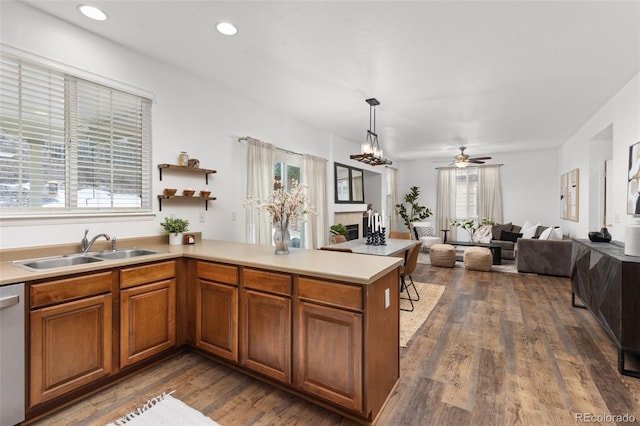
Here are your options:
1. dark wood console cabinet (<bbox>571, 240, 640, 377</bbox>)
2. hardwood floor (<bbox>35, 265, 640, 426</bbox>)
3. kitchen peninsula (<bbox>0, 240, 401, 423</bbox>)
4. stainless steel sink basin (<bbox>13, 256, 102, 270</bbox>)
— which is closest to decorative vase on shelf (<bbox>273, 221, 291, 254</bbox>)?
kitchen peninsula (<bbox>0, 240, 401, 423</bbox>)

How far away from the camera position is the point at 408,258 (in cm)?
394

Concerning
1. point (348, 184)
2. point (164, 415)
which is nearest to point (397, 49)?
point (164, 415)

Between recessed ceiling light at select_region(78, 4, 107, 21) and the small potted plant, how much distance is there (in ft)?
5.76

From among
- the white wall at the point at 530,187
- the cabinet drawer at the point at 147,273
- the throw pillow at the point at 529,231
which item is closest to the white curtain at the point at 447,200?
the white wall at the point at 530,187

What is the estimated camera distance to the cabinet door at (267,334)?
6.61ft

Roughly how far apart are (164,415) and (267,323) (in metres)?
0.81

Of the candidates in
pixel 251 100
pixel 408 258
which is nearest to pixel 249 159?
pixel 251 100

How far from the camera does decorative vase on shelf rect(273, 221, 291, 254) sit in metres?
2.49

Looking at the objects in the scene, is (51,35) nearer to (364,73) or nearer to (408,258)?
(364,73)

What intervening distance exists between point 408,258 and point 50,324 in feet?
11.6

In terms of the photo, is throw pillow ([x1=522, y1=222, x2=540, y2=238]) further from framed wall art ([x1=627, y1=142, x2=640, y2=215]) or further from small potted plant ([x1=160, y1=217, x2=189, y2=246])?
small potted plant ([x1=160, y1=217, x2=189, y2=246])

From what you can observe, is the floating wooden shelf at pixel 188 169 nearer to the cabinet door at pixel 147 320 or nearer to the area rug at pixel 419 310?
the cabinet door at pixel 147 320

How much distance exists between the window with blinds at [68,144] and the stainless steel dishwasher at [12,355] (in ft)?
2.80

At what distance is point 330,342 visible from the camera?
6.00 feet
